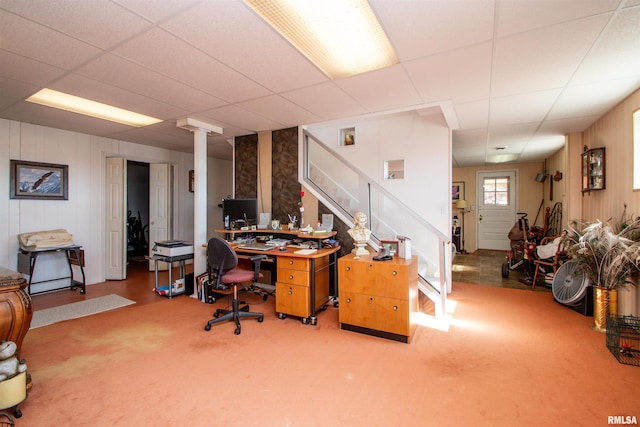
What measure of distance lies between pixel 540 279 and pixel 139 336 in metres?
6.12

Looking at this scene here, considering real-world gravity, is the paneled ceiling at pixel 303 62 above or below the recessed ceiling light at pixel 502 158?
above

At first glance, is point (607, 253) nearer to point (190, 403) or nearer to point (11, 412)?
point (190, 403)

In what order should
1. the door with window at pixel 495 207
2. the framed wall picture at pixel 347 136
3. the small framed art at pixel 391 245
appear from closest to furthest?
the small framed art at pixel 391 245 → the framed wall picture at pixel 347 136 → the door with window at pixel 495 207

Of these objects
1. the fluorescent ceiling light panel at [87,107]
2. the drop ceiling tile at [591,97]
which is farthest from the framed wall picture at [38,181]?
the drop ceiling tile at [591,97]

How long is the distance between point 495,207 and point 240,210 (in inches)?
284

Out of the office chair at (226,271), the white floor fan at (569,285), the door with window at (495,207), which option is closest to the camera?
the office chair at (226,271)

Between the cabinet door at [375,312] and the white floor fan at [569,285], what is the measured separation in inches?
95.1

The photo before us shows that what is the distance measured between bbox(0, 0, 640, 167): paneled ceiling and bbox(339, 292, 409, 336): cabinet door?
2.20 metres

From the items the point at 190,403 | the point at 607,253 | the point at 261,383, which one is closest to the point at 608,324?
the point at 607,253

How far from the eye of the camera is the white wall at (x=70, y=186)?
4.13 m

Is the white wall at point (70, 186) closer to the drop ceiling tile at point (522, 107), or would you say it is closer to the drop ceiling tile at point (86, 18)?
the drop ceiling tile at point (86, 18)

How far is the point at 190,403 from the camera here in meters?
1.94

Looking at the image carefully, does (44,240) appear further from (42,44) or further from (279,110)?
(279,110)

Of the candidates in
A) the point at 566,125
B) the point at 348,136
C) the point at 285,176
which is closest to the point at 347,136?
the point at 348,136
